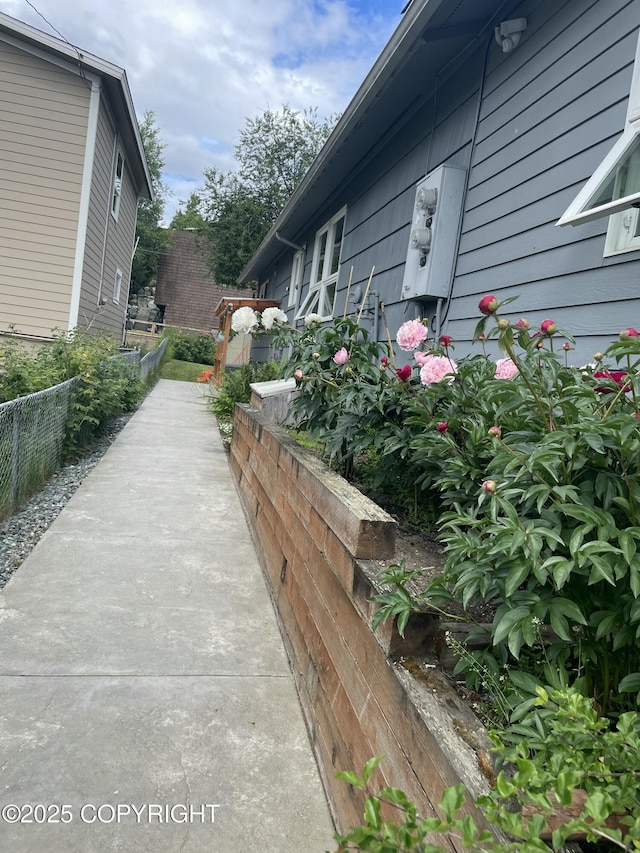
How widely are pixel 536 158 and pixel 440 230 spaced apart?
0.96 metres

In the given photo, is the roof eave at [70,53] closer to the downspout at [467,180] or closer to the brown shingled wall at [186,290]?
the downspout at [467,180]

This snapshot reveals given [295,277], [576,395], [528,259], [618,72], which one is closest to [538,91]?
[618,72]

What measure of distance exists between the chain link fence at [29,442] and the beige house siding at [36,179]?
16.5ft

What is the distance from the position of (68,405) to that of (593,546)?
5894 mm

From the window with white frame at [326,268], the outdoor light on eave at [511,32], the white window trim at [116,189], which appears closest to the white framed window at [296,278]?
the window with white frame at [326,268]

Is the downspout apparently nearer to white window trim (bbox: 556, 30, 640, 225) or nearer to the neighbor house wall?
white window trim (bbox: 556, 30, 640, 225)

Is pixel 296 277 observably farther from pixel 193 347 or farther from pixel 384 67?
pixel 193 347

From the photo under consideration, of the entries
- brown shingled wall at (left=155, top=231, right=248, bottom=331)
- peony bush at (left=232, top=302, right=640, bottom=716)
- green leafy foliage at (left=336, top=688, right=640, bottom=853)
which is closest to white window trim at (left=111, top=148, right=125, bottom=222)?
peony bush at (left=232, top=302, right=640, bottom=716)

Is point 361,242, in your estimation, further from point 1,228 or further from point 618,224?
point 1,228

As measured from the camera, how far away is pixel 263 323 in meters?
3.71

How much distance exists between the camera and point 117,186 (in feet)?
44.0

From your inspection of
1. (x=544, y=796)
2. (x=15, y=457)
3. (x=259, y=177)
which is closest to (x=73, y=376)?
(x=15, y=457)

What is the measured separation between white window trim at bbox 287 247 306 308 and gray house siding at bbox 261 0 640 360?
5.07 meters

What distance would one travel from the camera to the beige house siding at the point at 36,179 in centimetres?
991
